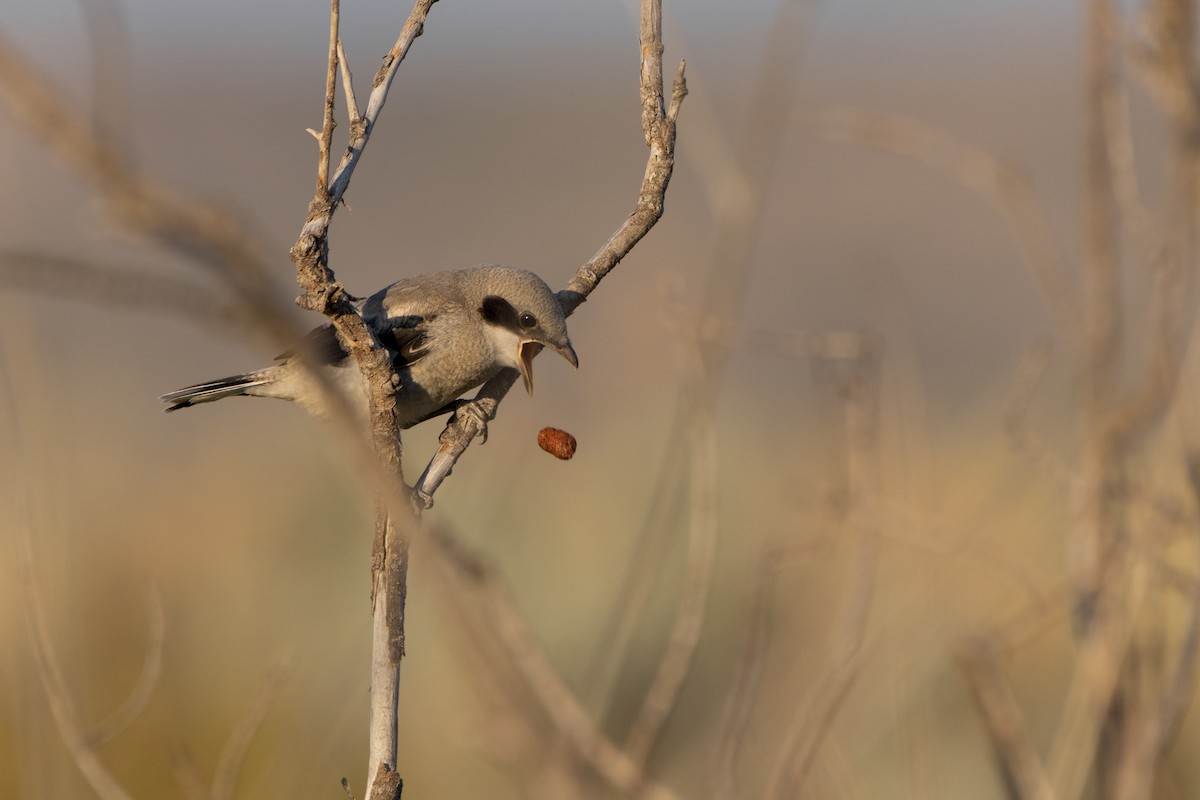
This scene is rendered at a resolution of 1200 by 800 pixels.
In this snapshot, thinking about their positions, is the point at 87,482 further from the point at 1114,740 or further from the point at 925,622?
the point at 1114,740

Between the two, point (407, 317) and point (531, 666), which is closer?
point (531, 666)

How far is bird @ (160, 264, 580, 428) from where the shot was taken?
14.5 feet

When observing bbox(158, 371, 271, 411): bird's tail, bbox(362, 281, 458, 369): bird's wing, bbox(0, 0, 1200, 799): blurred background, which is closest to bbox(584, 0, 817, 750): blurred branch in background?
bbox(0, 0, 1200, 799): blurred background

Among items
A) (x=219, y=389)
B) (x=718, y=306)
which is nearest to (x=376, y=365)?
(x=718, y=306)

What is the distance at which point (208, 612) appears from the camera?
537 cm

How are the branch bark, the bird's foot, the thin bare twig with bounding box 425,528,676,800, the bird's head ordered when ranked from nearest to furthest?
the thin bare twig with bounding box 425,528,676,800
the branch bark
the bird's foot
the bird's head

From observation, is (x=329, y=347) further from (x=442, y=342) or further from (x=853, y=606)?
(x=853, y=606)

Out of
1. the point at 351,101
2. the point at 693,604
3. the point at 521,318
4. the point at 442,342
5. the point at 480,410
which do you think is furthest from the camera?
the point at 442,342

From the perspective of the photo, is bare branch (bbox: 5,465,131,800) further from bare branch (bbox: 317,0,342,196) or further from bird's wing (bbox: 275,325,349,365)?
bird's wing (bbox: 275,325,349,365)

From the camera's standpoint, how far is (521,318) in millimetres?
4426

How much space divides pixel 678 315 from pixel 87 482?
5.07 m

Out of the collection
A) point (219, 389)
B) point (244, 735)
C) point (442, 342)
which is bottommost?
point (244, 735)

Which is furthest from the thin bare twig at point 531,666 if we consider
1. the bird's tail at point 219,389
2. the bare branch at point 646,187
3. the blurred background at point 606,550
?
the bird's tail at point 219,389

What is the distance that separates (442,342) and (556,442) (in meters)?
1.04
